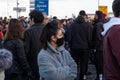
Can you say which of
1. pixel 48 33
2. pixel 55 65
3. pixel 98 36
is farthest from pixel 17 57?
pixel 98 36

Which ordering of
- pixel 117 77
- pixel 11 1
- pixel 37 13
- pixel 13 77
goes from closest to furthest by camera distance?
pixel 117 77, pixel 13 77, pixel 37 13, pixel 11 1

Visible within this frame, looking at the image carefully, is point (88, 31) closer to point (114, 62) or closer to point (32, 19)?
point (32, 19)

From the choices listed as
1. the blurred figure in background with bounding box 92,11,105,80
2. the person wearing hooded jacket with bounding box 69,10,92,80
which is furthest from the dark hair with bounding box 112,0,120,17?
the person wearing hooded jacket with bounding box 69,10,92,80

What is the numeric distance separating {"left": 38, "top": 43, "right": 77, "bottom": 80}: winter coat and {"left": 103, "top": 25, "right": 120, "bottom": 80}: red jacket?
0.97 metres

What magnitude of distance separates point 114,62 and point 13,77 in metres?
3.24

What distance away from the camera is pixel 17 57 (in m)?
7.23

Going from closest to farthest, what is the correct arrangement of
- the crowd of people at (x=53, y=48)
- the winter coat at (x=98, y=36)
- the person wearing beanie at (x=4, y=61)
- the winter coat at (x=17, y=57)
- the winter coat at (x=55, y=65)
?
the crowd of people at (x=53, y=48), the person wearing beanie at (x=4, y=61), the winter coat at (x=55, y=65), the winter coat at (x=17, y=57), the winter coat at (x=98, y=36)

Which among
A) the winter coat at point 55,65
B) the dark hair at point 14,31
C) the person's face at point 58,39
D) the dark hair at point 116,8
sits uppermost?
the dark hair at point 116,8

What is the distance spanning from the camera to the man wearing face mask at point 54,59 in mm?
5171

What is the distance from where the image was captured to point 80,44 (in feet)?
38.4

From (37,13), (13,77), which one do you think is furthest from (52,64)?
(37,13)

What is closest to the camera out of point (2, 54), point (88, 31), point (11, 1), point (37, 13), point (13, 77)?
point (2, 54)

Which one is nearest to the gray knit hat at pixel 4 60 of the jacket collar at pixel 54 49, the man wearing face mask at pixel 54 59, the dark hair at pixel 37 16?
the man wearing face mask at pixel 54 59

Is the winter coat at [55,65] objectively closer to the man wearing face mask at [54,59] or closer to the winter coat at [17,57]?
the man wearing face mask at [54,59]
